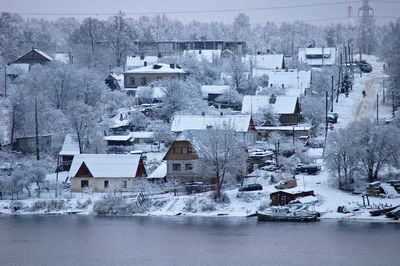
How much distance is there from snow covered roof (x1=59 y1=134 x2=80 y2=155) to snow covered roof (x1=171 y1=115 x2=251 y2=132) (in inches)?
278

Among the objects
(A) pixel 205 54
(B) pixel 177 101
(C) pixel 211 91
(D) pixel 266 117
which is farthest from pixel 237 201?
(A) pixel 205 54

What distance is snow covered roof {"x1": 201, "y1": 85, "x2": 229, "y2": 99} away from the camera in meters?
63.5

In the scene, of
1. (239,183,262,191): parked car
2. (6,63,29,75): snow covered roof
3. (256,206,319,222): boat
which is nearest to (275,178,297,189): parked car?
(239,183,262,191): parked car

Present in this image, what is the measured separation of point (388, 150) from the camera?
39656mm

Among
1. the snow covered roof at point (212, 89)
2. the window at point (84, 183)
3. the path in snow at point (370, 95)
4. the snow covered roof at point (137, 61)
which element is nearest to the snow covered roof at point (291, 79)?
the snow covered roof at point (212, 89)

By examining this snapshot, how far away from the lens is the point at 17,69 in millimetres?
70188

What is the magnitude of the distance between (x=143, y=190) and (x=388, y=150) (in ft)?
47.3

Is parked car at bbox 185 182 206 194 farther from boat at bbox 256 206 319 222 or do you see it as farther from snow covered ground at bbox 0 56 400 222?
boat at bbox 256 206 319 222

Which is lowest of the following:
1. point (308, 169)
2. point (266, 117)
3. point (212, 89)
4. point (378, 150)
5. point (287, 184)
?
point (287, 184)

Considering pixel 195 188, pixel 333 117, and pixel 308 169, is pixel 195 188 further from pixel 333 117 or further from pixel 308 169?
pixel 333 117

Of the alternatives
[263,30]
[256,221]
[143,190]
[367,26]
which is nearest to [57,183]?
[143,190]

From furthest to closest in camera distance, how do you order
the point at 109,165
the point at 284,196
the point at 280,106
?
1. the point at 280,106
2. the point at 109,165
3. the point at 284,196

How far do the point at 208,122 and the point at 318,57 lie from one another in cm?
4070

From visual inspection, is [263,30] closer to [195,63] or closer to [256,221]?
[195,63]
